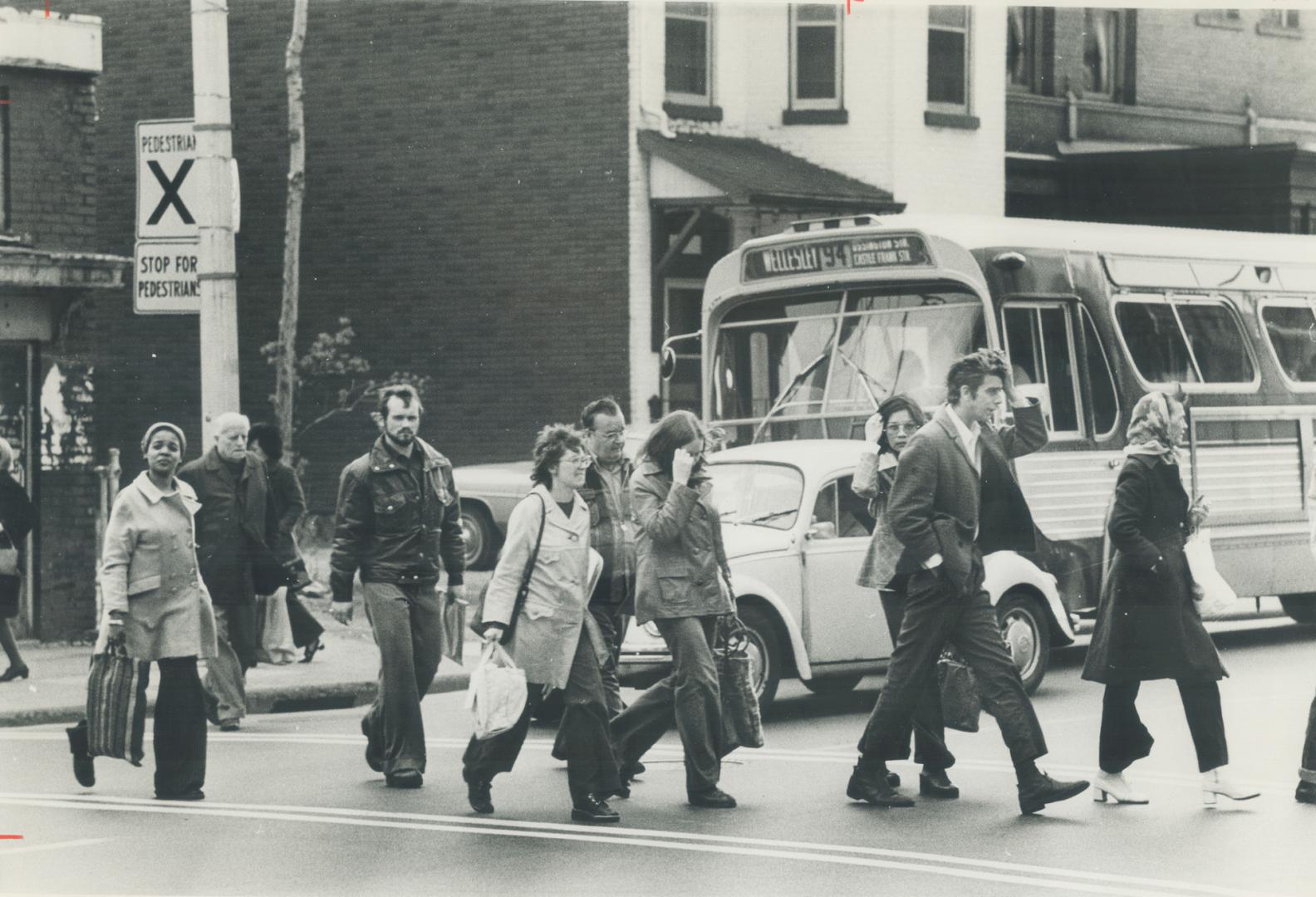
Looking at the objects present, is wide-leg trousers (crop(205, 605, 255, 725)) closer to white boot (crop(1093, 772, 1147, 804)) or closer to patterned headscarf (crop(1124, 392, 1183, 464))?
white boot (crop(1093, 772, 1147, 804))

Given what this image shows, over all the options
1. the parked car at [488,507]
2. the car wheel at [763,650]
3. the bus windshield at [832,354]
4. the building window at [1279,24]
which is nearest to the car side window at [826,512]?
the car wheel at [763,650]

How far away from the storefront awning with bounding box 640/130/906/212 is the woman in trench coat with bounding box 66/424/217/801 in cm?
1086

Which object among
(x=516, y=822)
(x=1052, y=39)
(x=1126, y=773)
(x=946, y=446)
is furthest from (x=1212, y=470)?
(x=1052, y=39)

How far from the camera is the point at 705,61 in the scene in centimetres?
2205

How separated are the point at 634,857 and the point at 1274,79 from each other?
2365 centimetres

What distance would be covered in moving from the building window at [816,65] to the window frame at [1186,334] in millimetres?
7558

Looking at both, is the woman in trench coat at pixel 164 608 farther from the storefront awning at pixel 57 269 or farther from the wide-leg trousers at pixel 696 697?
the storefront awning at pixel 57 269

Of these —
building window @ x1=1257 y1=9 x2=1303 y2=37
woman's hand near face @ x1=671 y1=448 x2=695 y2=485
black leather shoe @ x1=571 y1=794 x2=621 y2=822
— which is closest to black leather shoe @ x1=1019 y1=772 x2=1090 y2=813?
black leather shoe @ x1=571 y1=794 x2=621 y2=822

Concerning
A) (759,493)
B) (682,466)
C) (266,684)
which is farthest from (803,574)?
(266,684)

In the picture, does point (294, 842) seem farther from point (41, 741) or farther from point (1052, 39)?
point (1052, 39)

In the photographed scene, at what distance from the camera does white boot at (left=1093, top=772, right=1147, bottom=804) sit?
8.98 meters

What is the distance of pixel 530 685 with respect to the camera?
8.95 meters

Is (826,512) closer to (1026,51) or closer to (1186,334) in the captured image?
(1186,334)

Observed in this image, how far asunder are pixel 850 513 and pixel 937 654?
3383mm
